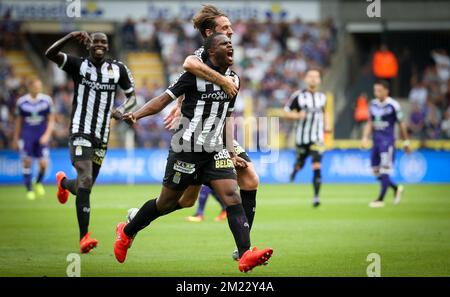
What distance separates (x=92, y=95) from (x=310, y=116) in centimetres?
800

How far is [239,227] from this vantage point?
8570 mm

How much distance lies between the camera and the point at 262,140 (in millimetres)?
26625

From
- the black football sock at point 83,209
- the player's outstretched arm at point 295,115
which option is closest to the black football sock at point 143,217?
Answer: the black football sock at point 83,209

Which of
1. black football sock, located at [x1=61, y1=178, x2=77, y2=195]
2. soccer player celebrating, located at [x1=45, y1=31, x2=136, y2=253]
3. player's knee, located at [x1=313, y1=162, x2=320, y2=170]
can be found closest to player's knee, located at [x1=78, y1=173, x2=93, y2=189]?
soccer player celebrating, located at [x1=45, y1=31, x2=136, y2=253]

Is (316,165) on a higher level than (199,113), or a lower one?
lower

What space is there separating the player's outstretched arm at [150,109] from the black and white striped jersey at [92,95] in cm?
275

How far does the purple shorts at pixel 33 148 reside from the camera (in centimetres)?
2103

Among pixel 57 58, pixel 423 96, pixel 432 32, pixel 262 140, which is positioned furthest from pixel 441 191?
pixel 57 58

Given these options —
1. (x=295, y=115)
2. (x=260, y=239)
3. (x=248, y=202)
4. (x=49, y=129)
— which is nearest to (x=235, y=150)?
(x=248, y=202)

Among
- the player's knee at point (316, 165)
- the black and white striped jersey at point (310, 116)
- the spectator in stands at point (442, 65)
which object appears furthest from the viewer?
the spectator in stands at point (442, 65)

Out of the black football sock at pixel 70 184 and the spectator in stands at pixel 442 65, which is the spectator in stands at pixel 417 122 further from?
the black football sock at pixel 70 184

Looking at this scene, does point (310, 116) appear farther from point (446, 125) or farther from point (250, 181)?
point (446, 125)

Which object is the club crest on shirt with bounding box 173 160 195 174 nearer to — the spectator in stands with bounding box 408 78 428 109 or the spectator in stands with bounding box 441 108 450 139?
the spectator in stands with bounding box 441 108 450 139

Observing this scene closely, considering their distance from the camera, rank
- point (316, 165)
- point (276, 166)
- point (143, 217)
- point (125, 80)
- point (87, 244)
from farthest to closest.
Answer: point (276, 166), point (316, 165), point (125, 80), point (87, 244), point (143, 217)
